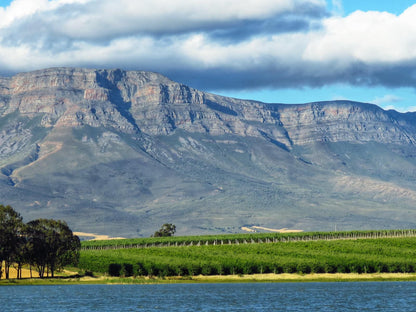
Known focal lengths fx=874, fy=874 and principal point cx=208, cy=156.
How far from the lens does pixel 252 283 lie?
481 feet

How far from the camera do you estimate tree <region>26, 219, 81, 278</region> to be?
515ft

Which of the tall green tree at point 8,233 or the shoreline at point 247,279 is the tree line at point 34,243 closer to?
the tall green tree at point 8,233

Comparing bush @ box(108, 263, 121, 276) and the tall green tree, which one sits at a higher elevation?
the tall green tree

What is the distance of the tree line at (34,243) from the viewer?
149875 mm

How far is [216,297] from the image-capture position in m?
119

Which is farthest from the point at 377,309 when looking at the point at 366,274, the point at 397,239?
the point at 397,239

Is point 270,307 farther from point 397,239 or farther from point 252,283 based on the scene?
point 397,239

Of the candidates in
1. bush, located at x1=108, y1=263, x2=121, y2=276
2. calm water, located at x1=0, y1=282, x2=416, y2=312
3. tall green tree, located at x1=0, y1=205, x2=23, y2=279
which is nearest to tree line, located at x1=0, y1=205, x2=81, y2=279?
tall green tree, located at x1=0, y1=205, x2=23, y2=279

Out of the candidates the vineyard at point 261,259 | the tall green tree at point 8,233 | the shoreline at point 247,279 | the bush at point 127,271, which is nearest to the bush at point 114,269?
the vineyard at point 261,259

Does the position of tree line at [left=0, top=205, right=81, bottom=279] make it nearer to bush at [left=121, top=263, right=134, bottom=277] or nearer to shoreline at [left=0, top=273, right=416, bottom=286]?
shoreline at [left=0, top=273, right=416, bottom=286]

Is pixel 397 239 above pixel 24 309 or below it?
above

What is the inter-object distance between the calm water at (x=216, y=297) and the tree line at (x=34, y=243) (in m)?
9.59

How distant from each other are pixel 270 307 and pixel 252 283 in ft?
137

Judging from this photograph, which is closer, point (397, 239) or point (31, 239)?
point (31, 239)
